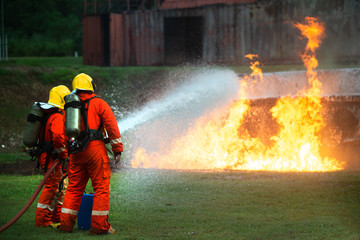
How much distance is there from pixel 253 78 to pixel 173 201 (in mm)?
11092

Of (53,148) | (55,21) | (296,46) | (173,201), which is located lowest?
(173,201)

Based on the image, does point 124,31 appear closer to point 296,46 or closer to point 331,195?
point 296,46

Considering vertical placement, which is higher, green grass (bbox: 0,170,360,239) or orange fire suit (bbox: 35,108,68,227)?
orange fire suit (bbox: 35,108,68,227)

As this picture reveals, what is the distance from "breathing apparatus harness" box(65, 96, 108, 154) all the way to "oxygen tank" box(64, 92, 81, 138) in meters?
0.01

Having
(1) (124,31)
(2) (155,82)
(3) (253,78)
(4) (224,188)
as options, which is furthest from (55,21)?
(4) (224,188)

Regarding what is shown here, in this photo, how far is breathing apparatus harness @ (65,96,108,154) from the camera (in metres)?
7.14

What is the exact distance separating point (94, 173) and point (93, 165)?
4.3 inches

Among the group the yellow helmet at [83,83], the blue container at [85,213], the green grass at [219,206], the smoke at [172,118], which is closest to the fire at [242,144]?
the smoke at [172,118]

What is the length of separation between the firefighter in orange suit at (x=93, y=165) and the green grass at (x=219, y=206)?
251 millimetres

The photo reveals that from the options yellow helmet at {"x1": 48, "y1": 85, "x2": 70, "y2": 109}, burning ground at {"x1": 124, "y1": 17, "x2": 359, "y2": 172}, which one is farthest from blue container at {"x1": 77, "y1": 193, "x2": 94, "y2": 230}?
burning ground at {"x1": 124, "y1": 17, "x2": 359, "y2": 172}

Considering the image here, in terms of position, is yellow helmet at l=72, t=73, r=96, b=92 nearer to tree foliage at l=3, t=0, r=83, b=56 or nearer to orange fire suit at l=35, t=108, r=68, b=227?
orange fire suit at l=35, t=108, r=68, b=227

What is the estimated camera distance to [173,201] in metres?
9.95

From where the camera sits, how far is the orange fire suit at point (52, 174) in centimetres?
779

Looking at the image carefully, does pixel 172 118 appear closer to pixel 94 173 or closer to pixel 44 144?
pixel 44 144
